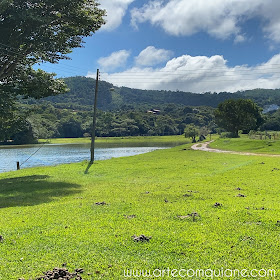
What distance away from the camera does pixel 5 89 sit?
21.5 metres

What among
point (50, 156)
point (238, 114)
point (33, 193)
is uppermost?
point (238, 114)

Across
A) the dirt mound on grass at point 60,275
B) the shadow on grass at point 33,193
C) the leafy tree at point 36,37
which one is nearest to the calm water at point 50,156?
the leafy tree at point 36,37

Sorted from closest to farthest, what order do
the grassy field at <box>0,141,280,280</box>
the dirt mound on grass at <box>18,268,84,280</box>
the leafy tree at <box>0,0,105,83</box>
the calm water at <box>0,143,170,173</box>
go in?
the dirt mound on grass at <box>18,268,84,280</box> → the grassy field at <box>0,141,280,280</box> → the leafy tree at <box>0,0,105,83</box> → the calm water at <box>0,143,170,173</box>

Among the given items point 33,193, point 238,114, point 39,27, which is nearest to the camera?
point 33,193

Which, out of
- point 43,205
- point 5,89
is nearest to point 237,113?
point 5,89

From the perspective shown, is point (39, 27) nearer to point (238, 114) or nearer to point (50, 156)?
point (50, 156)

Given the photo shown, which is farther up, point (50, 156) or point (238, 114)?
point (238, 114)

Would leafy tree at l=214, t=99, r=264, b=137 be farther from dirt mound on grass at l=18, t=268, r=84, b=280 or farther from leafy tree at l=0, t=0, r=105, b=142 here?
dirt mound on grass at l=18, t=268, r=84, b=280

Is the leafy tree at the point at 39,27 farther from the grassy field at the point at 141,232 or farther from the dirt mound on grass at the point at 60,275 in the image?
the dirt mound on grass at the point at 60,275

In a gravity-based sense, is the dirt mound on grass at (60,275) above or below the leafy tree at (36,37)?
below

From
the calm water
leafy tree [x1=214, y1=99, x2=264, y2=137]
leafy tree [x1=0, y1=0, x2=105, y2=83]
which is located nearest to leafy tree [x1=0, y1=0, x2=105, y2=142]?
leafy tree [x1=0, y1=0, x2=105, y2=83]

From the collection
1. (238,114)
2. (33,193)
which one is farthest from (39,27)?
(238,114)

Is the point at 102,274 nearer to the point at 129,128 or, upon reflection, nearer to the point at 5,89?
the point at 5,89

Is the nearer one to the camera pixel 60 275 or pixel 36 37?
pixel 60 275
